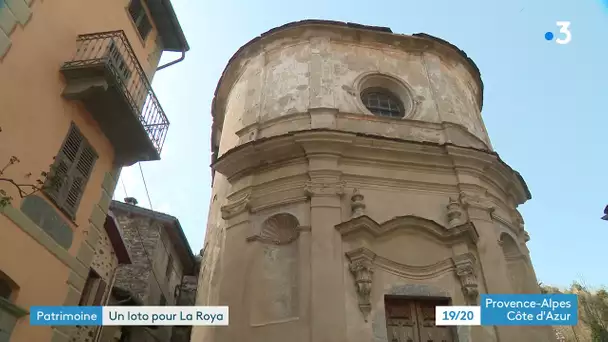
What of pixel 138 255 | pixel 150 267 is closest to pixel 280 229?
pixel 150 267

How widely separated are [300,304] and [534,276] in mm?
6092

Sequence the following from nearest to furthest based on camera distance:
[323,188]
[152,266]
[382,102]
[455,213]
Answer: [323,188], [455,213], [382,102], [152,266]

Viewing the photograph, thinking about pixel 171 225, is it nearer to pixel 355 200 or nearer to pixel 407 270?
pixel 355 200

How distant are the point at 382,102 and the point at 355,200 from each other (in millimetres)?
4076

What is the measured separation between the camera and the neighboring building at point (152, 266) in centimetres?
1537

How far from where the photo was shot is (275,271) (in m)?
9.85

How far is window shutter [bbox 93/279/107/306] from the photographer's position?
10.5 meters

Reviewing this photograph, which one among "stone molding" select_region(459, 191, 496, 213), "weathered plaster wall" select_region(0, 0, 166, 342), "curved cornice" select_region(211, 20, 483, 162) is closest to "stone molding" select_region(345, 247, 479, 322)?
"stone molding" select_region(459, 191, 496, 213)

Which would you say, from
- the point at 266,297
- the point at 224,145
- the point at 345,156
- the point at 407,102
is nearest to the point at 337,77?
the point at 407,102
